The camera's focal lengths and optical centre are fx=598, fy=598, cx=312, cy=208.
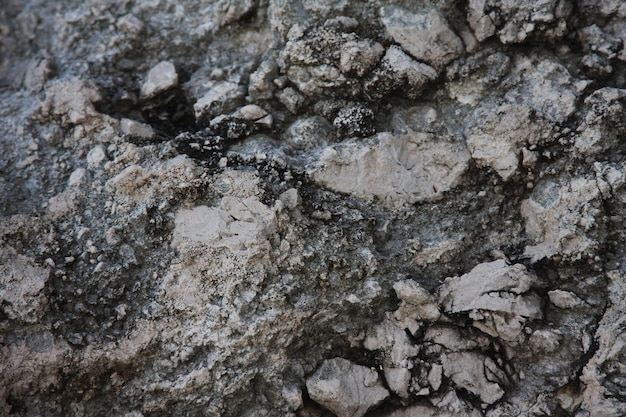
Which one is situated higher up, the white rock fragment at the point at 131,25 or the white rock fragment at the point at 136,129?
the white rock fragment at the point at 131,25

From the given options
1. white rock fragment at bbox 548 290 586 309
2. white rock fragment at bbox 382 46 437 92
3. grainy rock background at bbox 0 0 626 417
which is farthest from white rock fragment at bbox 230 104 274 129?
white rock fragment at bbox 548 290 586 309

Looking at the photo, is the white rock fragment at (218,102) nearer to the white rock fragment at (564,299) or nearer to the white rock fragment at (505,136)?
the white rock fragment at (505,136)

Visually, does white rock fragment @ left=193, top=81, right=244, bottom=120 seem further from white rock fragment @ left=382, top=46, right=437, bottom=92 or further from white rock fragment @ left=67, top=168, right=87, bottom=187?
white rock fragment @ left=382, top=46, right=437, bottom=92

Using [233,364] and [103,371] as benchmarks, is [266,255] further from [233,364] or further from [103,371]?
[103,371]

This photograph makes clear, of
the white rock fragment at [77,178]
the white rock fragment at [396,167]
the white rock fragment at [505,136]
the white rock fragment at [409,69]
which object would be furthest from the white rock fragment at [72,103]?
the white rock fragment at [505,136]

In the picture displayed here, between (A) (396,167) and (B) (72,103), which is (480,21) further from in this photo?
(B) (72,103)
